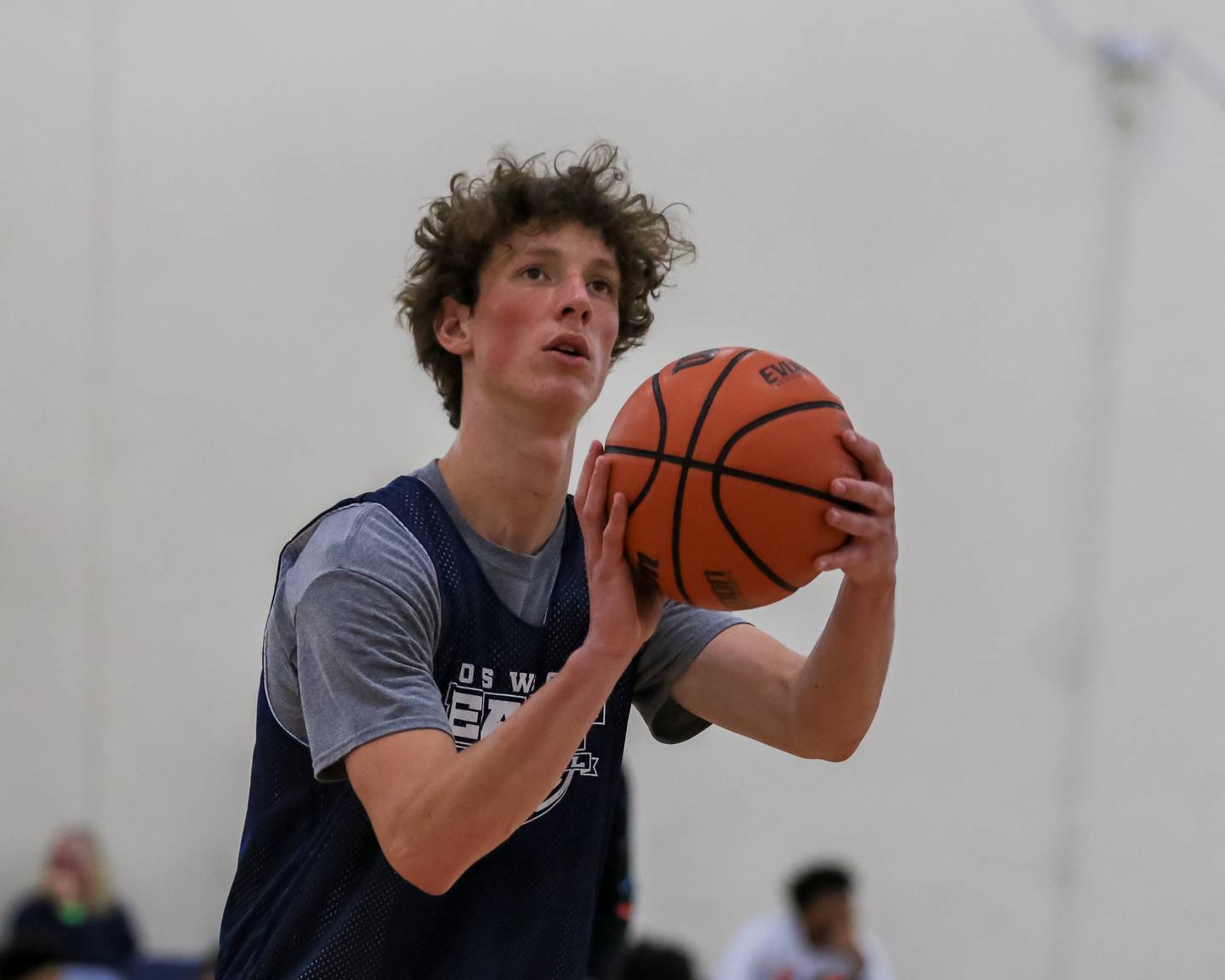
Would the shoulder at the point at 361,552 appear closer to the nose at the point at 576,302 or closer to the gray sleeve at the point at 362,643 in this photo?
the gray sleeve at the point at 362,643

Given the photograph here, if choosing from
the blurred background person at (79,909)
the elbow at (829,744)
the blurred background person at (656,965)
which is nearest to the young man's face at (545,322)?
the elbow at (829,744)

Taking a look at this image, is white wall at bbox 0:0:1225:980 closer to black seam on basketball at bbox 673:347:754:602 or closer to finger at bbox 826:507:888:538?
black seam on basketball at bbox 673:347:754:602

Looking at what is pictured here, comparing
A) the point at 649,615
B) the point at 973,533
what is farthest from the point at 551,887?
the point at 973,533

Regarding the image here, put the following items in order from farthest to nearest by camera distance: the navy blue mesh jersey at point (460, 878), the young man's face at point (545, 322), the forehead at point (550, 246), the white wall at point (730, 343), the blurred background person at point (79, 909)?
the white wall at point (730, 343), the blurred background person at point (79, 909), the forehead at point (550, 246), the young man's face at point (545, 322), the navy blue mesh jersey at point (460, 878)

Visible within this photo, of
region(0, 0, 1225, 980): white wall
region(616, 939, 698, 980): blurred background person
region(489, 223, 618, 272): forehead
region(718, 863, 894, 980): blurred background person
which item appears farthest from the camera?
region(0, 0, 1225, 980): white wall

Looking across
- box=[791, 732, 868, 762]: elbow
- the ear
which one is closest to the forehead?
the ear

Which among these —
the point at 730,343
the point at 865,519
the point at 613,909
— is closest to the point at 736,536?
the point at 865,519

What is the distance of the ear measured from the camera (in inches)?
92.7

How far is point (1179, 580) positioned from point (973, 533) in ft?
2.94

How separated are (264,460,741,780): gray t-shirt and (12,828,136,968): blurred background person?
13.1 feet

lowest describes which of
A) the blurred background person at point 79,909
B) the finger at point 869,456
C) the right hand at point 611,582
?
the blurred background person at point 79,909

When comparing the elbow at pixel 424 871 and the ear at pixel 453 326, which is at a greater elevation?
the ear at pixel 453 326

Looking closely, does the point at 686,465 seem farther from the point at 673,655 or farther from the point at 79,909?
the point at 79,909

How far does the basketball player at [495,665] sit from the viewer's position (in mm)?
1784
